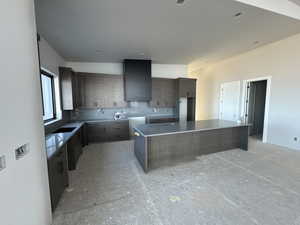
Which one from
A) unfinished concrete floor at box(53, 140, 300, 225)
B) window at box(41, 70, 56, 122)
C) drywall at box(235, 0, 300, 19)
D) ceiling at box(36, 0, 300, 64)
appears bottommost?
unfinished concrete floor at box(53, 140, 300, 225)

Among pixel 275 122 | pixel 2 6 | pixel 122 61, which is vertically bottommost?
pixel 275 122

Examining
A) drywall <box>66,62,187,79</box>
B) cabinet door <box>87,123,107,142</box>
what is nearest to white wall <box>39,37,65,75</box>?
drywall <box>66,62,187,79</box>

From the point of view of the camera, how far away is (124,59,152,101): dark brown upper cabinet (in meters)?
4.86

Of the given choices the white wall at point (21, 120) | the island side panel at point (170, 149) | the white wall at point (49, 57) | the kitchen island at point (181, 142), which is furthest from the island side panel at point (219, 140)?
the white wall at point (49, 57)

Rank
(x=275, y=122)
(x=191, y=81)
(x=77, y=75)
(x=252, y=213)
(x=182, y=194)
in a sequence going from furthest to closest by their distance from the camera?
1. (x=191, y=81)
2. (x=77, y=75)
3. (x=275, y=122)
4. (x=182, y=194)
5. (x=252, y=213)

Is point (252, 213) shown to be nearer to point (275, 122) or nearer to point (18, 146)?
point (18, 146)

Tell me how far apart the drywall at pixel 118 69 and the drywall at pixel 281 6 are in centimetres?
358

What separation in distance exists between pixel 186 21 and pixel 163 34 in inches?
25.8

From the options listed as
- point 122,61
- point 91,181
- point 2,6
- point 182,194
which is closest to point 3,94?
point 2,6

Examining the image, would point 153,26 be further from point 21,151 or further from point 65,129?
point 65,129

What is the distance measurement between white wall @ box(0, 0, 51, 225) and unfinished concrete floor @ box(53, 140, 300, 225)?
0.67 m

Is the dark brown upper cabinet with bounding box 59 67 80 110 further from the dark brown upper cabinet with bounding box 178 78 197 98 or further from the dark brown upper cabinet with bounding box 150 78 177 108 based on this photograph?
the dark brown upper cabinet with bounding box 178 78 197 98

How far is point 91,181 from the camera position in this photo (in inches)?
94.2

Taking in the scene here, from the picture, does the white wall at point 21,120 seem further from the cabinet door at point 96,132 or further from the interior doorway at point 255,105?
the interior doorway at point 255,105
